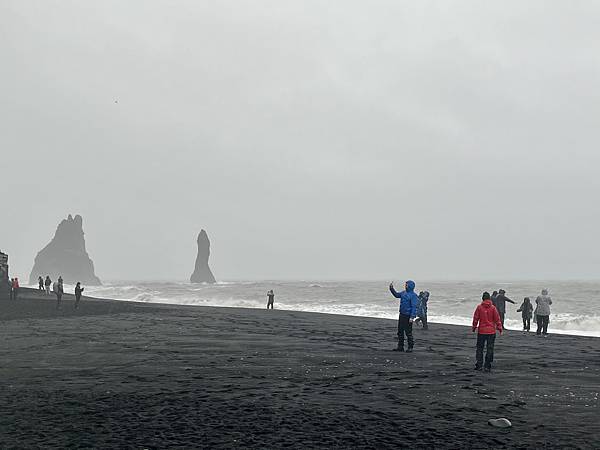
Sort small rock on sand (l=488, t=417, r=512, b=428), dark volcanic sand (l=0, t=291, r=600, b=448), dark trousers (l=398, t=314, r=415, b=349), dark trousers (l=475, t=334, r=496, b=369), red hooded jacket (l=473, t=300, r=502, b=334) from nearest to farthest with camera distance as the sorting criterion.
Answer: dark volcanic sand (l=0, t=291, r=600, b=448) → small rock on sand (l=488, t=417, r=512, b=428) → dark trousers (l=475, t=334, r=496, b=369) → red hooded jacket (l=473, t=300, r=502, b=334) → dark trousers (l=398, t=314, r=415, b=349)

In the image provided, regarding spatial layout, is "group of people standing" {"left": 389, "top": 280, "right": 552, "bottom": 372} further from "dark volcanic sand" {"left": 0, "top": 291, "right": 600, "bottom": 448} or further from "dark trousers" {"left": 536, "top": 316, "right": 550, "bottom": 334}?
"dark volcanic sand" {"left": 0, "top": 291, "right": 600, "bottom": 448}

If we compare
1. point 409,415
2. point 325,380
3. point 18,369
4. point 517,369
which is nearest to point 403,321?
point 517,369

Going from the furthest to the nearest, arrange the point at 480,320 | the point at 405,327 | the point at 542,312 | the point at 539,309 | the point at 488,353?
1. the point at 539,309
2. the point at 542,312
3. the point at 405,327
4. the point at 480,320
5. the point at 488,353

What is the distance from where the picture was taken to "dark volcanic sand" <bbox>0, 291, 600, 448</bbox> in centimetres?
774

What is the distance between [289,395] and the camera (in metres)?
10.8

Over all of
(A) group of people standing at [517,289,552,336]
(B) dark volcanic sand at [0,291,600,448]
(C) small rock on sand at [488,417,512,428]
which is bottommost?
(B) dark volcanic sand at [0,291,600,448]

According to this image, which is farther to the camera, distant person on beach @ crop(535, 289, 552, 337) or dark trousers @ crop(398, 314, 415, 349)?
distant person on beach @ crop(535, 289, 552, 337)

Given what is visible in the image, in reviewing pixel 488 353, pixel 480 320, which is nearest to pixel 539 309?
pixel 480 320

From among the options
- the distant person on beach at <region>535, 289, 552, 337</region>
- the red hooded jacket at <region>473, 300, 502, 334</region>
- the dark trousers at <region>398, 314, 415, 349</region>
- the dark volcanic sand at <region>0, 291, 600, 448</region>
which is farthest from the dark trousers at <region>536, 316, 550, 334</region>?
the red hooded jacket at <region>473, 300, 502, 334</region>

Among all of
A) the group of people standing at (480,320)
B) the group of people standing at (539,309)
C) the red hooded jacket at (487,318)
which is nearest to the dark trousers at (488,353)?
the group of people standing at (480,320)

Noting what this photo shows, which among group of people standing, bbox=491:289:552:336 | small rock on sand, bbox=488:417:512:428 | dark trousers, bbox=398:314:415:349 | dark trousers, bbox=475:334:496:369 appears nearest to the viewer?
small rock on sand, bbox=488:417:512:428

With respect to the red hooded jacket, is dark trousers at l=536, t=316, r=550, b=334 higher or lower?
lower

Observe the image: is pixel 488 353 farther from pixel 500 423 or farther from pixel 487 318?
pixel 500 423

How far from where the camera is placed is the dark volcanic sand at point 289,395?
7.74m
